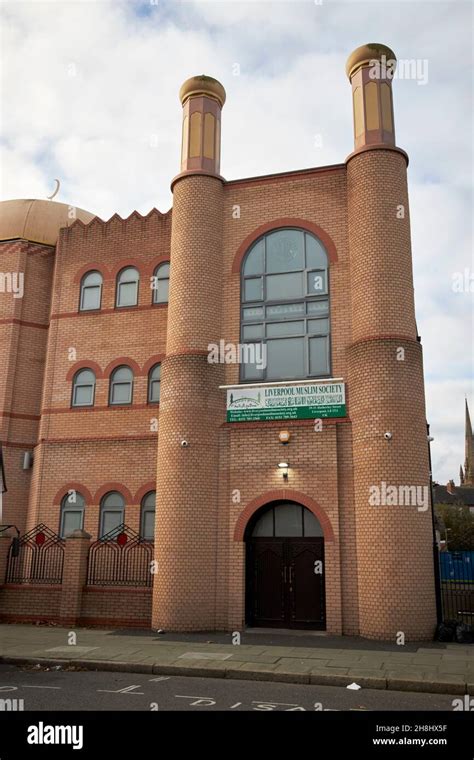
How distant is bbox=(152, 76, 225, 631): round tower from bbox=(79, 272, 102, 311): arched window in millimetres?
4394

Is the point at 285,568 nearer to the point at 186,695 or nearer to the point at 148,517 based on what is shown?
the point at 148,517

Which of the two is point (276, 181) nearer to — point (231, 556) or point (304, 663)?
point (231, 556)

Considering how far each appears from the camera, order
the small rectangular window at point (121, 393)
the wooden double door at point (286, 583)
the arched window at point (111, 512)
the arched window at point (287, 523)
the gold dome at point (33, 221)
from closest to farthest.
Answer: the wooden double door at point (286, 583)
the arched window at point (287, 523)
the arched window at point (111, 512)
the small rectangular window at point (121, 393)
the gold dome at point (33, 221)

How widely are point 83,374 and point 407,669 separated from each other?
13358mm

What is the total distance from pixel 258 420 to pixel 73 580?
230 inches

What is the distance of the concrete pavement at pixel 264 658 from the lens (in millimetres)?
9445

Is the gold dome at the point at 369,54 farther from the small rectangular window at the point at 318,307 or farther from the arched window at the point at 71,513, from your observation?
the arched window at the point at 71,513

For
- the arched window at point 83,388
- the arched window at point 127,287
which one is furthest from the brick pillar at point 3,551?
the arched window at point 127,287

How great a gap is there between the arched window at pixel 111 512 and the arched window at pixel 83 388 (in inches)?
118

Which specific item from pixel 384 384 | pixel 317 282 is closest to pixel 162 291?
pixel 317 282

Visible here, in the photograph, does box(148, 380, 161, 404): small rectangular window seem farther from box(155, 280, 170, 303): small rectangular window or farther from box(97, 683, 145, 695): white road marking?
box(97, 683, 145, 695): white road marking

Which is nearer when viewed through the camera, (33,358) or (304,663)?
(304,663)
